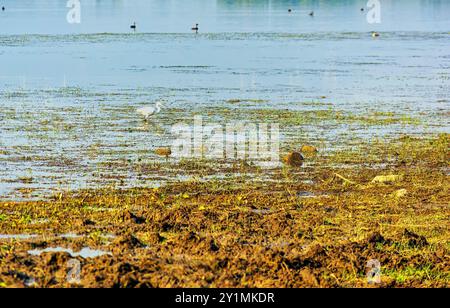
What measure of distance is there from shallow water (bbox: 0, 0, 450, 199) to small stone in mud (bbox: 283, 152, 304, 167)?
7.70 feet

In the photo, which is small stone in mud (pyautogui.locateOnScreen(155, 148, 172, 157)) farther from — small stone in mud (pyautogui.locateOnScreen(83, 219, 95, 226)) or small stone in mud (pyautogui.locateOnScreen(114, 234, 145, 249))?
small stone in mud (pyautogui.locateOnScreen(114, 234, 145, 249))

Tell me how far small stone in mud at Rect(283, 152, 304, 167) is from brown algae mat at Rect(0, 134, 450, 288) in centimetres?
32

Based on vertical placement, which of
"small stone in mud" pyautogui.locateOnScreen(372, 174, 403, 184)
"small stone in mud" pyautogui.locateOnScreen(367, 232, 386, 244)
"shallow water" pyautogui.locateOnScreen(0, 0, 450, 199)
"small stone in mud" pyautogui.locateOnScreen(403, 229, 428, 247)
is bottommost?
"small stone in mud" pyautogui.locateOnScreen(403, 229, 428, 247)

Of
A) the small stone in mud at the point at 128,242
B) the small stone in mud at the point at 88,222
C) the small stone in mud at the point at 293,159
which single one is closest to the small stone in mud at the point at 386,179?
the small stone in mud at the point at 293,159

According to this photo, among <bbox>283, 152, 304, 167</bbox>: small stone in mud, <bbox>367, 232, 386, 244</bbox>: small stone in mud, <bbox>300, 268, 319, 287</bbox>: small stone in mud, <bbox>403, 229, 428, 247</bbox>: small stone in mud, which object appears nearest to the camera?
<bbox>300, 268, 319, 287</bbox>: small stone in mud

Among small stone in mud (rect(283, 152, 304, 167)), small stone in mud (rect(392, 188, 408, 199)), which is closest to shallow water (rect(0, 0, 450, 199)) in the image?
small stone in mud (rect(283, 152, 304, 167))

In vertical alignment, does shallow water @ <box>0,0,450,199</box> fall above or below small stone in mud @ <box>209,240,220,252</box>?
above

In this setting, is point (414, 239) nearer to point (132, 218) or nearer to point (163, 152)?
point (132, 218)

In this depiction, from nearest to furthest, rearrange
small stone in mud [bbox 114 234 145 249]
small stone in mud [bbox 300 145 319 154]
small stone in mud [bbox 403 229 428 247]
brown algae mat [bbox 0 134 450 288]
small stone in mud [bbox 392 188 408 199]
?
brown algae mat [bbox 0 134 450 288] → small stone in mud [bbox 114 234 145 249] → small stone in mud [bbox 403 229 428 247] → small stone in mud [bbox 392 188 408 199] → small stone in mud [bbox 300 145 319 154]

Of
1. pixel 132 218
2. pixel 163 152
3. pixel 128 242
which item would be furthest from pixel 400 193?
pixel 163 152

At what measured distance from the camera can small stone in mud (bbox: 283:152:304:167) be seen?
18875 millimetres

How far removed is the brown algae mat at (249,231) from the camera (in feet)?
34.9

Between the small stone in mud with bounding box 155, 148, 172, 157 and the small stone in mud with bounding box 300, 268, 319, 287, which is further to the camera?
the small stone in mud with bounding box 155, 148, 172, 157

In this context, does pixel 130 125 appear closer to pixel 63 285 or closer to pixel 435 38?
pixel 63 285
